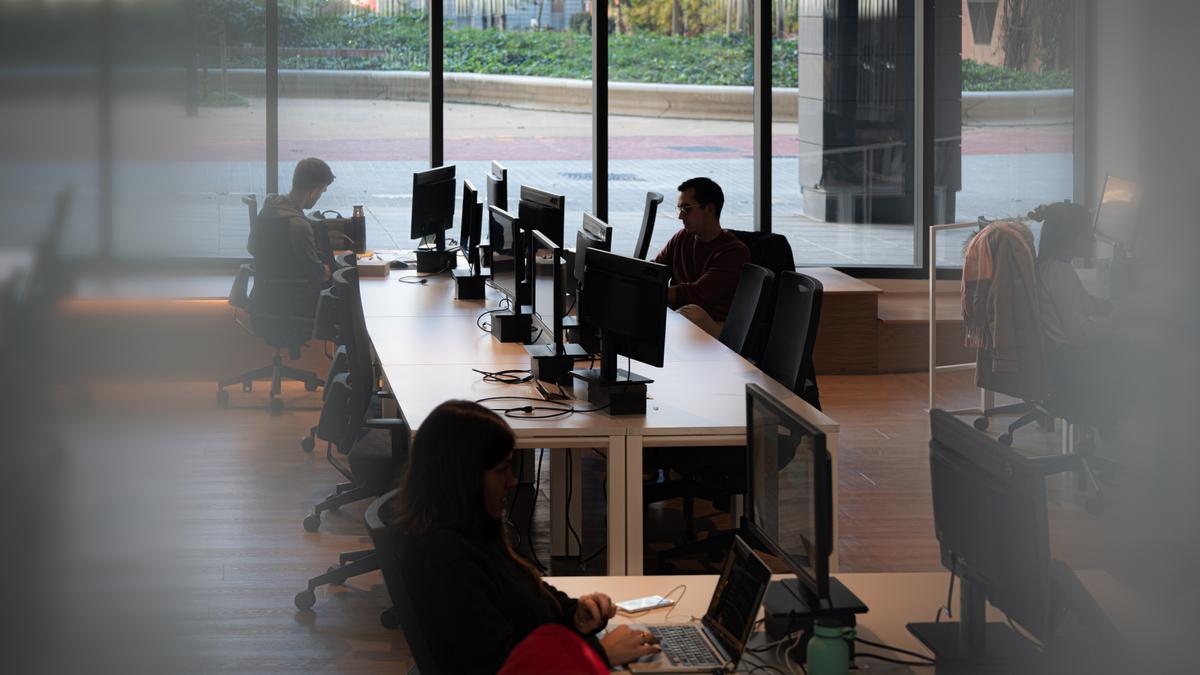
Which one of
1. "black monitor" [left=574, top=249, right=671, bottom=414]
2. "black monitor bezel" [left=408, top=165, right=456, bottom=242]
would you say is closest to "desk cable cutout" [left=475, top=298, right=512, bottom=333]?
"black monitor bezel" [left=408, top=165, right=456, bottom=242]

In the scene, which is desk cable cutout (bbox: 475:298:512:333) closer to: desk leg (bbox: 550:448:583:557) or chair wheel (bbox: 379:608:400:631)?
desk leg (bbox: 550:448:583:557)

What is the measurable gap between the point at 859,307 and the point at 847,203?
116 centimetres

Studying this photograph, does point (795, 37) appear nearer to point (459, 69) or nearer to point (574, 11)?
point (574, 11)

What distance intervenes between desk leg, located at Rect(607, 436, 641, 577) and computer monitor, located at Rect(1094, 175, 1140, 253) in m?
2.73

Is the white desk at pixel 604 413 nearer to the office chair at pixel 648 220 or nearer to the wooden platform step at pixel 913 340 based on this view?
the office chair at pixel 648 220

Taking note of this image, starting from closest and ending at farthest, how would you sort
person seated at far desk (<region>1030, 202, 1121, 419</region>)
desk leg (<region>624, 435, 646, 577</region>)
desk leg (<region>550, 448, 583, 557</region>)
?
desk leg (<region>624, 435, 646, 577</region>)
desk leg (<region>550, 448, 583, 557</region>)
person seated at far desk (<region>1030, 202, 1121, 419</region>)

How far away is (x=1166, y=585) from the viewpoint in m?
1.19

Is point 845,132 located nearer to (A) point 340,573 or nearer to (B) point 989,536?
(A) point 340,573

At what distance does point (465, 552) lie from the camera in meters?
1.79

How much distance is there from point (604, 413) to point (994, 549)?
6.08 feet

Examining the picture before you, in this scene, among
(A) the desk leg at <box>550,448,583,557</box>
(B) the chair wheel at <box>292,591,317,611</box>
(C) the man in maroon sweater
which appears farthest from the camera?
(C) the man in maroon sweater

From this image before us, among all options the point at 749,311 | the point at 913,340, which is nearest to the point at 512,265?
the point at 749,311

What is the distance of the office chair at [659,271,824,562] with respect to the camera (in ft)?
12.1

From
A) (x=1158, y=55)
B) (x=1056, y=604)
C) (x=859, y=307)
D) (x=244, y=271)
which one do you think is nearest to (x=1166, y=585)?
(x=1056, y=604)
